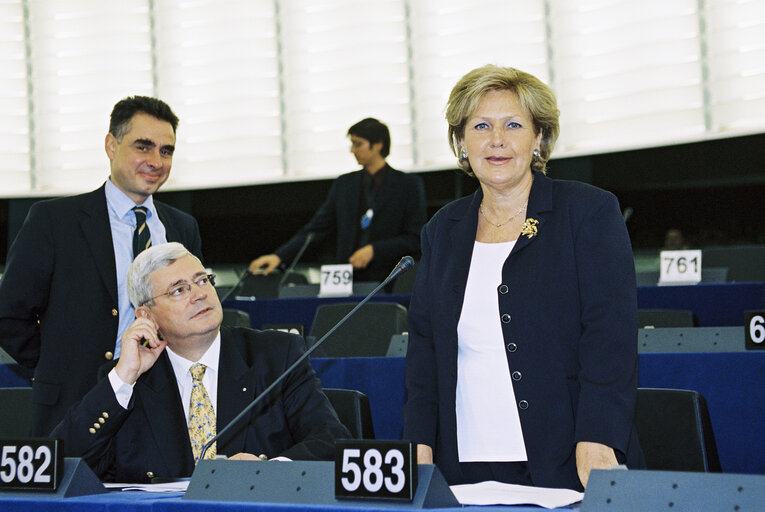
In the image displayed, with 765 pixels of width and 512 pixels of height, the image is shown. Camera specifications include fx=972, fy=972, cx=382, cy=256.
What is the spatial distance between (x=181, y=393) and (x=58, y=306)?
1.92 feet

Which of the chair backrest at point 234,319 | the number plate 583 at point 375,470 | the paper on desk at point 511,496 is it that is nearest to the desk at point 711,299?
the chair backrest at point 234,319

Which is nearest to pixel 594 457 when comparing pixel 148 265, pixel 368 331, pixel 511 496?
pixel 511 496

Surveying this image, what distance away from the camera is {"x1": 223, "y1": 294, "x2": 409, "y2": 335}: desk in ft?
17.5

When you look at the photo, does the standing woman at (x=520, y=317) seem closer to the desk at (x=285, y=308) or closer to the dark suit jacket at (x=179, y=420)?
the dark suit jacket at (x=179, y=420)

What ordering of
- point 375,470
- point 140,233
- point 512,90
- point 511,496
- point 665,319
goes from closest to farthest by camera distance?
1. point 375,470
2. point 511,496
3. point 512,90
4. point 140,233
5. point 665,319

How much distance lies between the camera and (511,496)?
1513 millimetres

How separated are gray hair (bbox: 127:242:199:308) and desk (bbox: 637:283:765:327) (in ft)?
9.50

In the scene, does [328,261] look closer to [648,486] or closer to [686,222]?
[686,222]

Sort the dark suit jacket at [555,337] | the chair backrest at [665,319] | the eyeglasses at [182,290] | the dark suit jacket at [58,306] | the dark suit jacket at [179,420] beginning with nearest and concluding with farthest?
the dark suit jacket at [555,337] → the dark suit jacket at [179,420] → the eyeglasses at [182,290] → the dark suit jacket at [58,306] → the chair backrest at [665,319]

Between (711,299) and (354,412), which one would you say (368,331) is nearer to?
(711,299)

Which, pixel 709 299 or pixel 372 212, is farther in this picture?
pixel 372 212

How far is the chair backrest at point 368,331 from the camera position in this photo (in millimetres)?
4367

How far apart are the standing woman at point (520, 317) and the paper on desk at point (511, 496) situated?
0.29m

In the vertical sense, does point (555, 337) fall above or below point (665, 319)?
above
